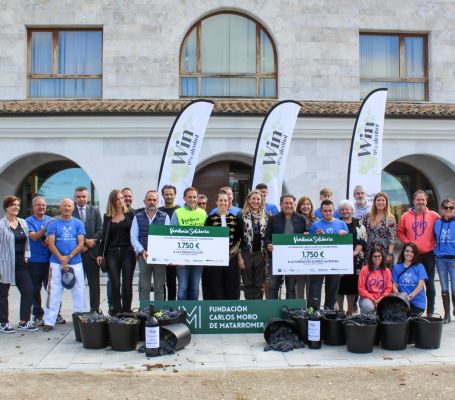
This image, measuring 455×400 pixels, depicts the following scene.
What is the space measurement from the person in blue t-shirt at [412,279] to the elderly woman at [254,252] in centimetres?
204

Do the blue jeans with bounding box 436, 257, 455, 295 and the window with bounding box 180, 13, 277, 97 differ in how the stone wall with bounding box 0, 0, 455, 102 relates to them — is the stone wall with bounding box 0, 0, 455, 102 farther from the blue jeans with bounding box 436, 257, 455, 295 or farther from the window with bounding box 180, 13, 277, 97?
the blue jeans with bounding box 436, 257, 455, 295

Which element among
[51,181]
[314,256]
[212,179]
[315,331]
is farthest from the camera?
[51,181]

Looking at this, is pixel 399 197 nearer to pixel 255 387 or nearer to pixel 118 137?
pixel 118 137

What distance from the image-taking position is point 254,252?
311 inches

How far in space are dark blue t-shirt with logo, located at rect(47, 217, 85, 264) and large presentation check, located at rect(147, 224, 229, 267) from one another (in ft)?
3.86

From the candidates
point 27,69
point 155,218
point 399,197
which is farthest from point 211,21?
Answer: point 155,218

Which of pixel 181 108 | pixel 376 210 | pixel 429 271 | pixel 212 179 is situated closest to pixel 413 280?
pixel 429 271

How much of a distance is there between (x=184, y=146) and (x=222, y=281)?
4936mm

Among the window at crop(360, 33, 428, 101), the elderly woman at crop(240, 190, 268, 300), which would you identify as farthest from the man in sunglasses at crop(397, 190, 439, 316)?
the window at crop(360, 33, 428, 101)

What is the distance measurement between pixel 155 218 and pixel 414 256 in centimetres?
396

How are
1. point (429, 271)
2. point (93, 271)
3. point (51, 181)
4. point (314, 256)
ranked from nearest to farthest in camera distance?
1. point (314, 256)
2. point (429, 271)
3. point (93, 271)
4. point (51, 181)

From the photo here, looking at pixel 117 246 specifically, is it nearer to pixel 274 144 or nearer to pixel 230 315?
pixel 230 315

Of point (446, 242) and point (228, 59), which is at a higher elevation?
point (228, 59)

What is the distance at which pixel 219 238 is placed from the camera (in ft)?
24.9
